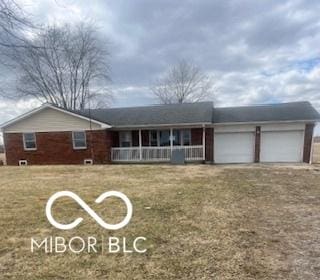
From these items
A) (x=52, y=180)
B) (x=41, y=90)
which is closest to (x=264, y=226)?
(x=52, y=180)

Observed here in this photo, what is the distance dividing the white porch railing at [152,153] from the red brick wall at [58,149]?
2.38 feet

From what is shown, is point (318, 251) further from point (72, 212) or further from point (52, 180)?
point (52, 180)

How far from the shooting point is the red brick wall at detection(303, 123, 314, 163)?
15203 millimetres

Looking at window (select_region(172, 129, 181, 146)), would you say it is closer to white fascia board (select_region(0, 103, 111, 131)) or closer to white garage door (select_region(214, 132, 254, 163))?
white garage door (select_region(214, 132, 254, 163))

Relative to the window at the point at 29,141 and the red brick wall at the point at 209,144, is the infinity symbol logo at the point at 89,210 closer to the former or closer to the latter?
the red brick wall at the point at 209,144

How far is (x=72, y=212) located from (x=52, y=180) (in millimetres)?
4998

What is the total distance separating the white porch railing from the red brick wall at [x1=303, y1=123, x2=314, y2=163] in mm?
5937

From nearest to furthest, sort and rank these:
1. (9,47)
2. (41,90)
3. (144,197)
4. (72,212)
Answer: (9,47) < (72,212) < (144,197) < (41,90)

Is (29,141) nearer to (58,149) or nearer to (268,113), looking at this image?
(58,149)

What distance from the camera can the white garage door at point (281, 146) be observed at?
15531 millimetres

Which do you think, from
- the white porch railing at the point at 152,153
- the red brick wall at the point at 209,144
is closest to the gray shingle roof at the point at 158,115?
the red brick wall at the point at 209,144

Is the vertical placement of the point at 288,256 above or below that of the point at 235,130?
below

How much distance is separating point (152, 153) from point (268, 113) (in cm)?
780

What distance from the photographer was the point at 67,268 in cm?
340
